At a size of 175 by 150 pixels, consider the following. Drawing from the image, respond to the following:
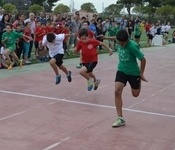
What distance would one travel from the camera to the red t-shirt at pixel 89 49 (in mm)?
9336

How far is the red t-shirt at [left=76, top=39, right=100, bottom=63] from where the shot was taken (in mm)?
9336

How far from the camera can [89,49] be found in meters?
9.41

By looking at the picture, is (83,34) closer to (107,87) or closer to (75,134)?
(107,87)

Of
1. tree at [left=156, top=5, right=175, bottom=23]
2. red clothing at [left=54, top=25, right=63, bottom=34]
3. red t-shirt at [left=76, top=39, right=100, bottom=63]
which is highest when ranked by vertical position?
tree at [left=156, top=5, right=175, bottom=23]

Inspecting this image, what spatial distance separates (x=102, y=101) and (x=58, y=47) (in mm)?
2098

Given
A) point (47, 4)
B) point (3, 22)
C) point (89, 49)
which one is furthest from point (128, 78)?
point (47, 4)

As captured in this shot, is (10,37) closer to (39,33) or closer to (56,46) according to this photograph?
(39,33)

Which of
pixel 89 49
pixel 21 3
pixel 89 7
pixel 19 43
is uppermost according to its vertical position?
pixel 89 7

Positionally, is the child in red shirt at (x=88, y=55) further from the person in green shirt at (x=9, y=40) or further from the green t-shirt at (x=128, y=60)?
the person in green shirt at (x=9, y=40)

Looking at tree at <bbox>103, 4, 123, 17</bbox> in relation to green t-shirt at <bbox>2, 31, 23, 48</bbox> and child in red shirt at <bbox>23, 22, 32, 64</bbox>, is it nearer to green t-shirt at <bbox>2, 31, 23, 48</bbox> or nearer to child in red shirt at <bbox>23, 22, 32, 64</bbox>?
child in red shirt at <bbox>23, 22, 32, 64</bbox>

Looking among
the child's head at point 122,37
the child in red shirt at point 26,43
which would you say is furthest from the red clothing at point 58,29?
the child's head at point 122,37

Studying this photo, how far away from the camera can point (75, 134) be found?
247 inches

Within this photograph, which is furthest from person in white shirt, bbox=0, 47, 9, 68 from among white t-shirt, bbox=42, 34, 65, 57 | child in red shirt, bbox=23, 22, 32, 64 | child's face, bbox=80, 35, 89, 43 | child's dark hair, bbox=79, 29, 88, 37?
child's dark hair, bbox=79, 29, 88, 37

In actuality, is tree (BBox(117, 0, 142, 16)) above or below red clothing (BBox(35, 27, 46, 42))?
above
